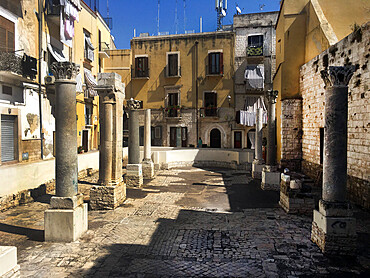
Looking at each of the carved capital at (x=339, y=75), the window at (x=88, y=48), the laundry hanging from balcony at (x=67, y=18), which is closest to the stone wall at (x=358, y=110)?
the carved capital at (x=339, y=75)

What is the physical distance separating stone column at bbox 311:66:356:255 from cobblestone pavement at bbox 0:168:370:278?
1.03 feet

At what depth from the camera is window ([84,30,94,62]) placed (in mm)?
20606

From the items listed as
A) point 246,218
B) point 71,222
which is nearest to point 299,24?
point 246,218

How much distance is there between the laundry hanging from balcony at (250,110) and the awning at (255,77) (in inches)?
46.8

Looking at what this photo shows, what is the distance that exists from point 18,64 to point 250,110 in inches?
679

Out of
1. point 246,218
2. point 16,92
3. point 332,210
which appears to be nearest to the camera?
point 332,210

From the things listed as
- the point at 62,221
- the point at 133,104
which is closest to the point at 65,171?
the point at 62,221

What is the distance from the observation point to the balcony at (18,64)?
12.8 meters

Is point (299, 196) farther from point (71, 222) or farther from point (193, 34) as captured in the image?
point (193, 34)

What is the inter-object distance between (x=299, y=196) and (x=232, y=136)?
16.9 meters

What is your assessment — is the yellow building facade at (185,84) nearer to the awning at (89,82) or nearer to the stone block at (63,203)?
the awning at (89,82)

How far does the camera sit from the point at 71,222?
5723 millimetres

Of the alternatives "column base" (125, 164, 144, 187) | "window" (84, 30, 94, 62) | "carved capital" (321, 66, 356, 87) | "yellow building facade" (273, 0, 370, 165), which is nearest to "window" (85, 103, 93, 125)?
"window" (84, 30, 94, 62)

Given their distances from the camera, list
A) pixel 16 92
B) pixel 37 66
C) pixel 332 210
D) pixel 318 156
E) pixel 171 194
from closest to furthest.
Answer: pixel 332 210 < pixel 171 194 < pixel 318 156 < pixel 16 92 < pixel 37 66
